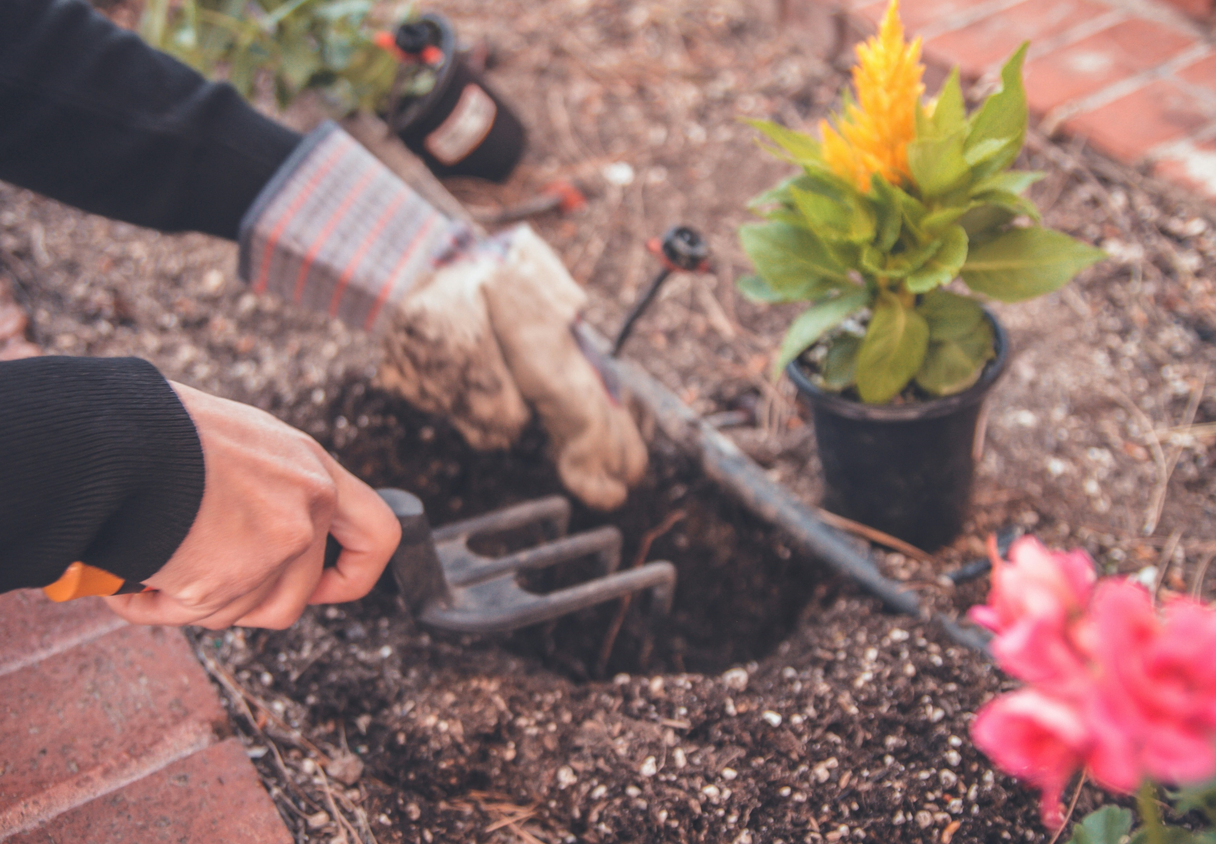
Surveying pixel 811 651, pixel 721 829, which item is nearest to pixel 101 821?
pixel 721 829

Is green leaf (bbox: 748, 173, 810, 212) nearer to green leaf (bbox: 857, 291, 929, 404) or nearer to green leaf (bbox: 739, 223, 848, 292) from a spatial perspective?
green leaf (bbox: 739, 223, 848, 292)

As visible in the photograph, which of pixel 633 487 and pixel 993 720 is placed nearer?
pixel 993 720

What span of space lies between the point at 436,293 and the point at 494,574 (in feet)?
1.20

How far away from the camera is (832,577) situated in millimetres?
1122

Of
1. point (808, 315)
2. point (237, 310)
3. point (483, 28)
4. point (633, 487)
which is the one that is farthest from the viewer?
point (483, 28)

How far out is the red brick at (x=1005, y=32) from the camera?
180 cm

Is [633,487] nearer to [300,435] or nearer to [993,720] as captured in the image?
[300,435]

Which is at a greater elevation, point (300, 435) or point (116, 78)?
point (116, 78)

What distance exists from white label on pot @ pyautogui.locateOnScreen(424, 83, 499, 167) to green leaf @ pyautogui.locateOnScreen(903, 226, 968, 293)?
1.19 metres

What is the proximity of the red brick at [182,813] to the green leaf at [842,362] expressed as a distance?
750 mm

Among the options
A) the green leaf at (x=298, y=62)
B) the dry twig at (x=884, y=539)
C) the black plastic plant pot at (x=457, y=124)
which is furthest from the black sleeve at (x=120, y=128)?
the dry twig at (x=884, y=539)

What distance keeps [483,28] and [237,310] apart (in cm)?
134

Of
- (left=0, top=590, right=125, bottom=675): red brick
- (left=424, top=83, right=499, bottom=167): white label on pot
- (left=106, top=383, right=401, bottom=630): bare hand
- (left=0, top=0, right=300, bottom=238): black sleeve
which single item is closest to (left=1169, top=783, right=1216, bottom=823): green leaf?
(left=106, top=383, right=401, bottom=630): bare hand

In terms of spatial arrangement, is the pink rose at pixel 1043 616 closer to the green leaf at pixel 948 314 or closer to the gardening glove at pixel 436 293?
the green leaf at pixel 948 314
